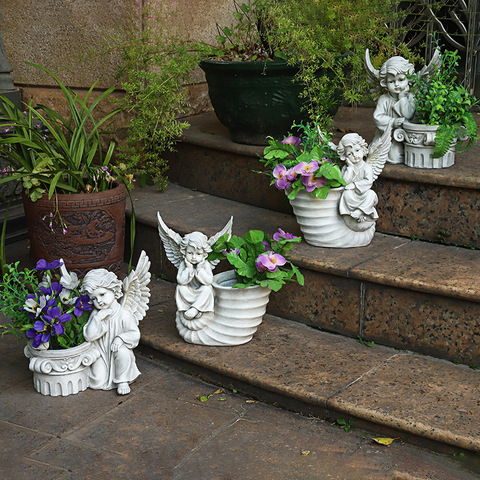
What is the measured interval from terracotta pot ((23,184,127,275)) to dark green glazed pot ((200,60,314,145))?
79cm

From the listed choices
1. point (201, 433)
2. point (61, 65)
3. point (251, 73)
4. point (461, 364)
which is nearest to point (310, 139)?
point (251, 73)

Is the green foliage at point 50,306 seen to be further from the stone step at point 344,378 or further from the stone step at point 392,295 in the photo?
the stone step at point 392,295

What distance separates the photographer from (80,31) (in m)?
4.60

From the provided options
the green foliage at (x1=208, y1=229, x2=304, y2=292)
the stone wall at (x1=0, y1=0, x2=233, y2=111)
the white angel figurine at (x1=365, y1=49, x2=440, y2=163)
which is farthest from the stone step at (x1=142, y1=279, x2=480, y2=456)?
the stone wall at (x1=0, y1=0, x2=233, y2=111)

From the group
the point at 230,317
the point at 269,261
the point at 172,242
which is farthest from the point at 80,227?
the point at 269,261

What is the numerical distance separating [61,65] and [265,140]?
156 cm

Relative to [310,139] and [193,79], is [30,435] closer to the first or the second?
[310,139]

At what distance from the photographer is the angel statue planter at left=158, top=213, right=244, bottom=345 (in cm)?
308

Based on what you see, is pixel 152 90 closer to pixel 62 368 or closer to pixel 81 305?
pixel 81 305

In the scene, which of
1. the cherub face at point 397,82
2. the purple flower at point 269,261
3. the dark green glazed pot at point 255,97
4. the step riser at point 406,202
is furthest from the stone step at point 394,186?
the purple flower at point 269,261

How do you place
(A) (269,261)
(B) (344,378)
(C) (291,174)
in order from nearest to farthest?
(B) (344,378), (A) (269,261), (C) (291,174)

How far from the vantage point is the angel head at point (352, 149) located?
129 inches

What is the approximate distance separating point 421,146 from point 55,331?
1.89 m

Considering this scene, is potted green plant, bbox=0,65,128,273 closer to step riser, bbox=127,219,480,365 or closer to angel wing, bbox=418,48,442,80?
→ step riser, bbox=127,219,480,365
